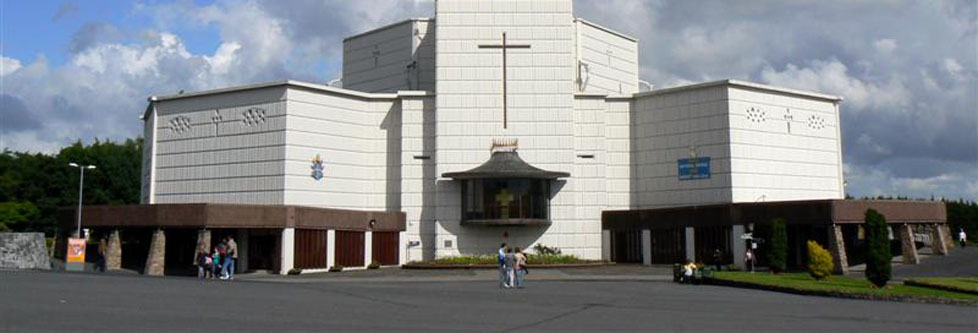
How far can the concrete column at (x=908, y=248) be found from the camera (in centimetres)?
4397

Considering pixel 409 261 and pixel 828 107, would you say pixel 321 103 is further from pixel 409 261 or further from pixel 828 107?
pixel 828 107

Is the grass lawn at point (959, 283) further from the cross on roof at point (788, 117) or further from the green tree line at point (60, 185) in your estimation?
the green tree line at point (60, 185)

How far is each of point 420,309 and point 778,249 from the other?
80.6 feet

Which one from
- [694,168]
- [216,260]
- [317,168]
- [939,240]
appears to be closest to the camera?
[216,260]

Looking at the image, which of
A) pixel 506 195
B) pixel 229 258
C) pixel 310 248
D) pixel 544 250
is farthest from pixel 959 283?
pixel 310 248

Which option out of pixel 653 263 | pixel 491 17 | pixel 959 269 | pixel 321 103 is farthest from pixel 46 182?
pixel 959 269

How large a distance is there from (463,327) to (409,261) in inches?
1250

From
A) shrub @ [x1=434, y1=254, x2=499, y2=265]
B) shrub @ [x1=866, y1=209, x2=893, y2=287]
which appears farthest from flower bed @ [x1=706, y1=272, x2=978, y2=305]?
shrub @ [x1=434, y1=254, x2=499, y2=265]

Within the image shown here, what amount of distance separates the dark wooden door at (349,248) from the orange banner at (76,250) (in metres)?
11.9

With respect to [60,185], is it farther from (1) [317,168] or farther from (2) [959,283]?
(2) [959,283]

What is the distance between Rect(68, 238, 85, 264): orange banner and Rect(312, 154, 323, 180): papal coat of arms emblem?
1168cm

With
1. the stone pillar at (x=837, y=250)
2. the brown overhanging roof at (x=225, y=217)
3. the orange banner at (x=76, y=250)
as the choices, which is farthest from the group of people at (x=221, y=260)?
the stone pillar at (x=837, y=250)

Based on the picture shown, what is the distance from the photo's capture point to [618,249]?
50062 mm

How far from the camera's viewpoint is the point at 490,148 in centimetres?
4859
